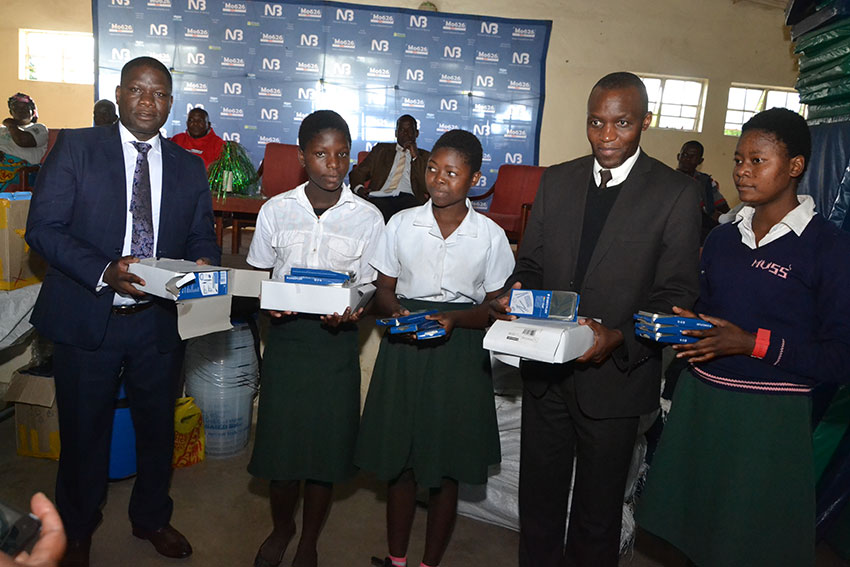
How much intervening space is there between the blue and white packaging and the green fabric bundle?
12.5ft

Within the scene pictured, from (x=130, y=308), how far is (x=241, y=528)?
1.03m

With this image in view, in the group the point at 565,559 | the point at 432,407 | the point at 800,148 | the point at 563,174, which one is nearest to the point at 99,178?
the point at 432,407

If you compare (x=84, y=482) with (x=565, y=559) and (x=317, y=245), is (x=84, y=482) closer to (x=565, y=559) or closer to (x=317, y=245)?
(x=317, y=245)

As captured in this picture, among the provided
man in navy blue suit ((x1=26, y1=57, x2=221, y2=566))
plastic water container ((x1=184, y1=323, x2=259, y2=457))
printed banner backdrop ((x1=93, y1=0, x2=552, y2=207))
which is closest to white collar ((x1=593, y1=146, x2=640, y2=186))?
man in navy blue suit ((x1=26, y1=57, x2=221, y2=566))

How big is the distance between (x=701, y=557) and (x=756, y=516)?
0.68 feet

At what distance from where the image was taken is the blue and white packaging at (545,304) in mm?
1511

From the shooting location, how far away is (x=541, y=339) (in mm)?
1399

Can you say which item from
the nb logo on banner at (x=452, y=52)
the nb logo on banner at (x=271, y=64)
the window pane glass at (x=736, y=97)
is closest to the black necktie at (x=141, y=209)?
the nb logo on banner at (x=271, y=64)

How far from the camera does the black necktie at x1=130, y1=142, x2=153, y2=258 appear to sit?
6.55 feet

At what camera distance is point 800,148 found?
1.66 metres

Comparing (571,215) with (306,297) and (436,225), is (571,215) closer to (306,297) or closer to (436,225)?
(436,225)

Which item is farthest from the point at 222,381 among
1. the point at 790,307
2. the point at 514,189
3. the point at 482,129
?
the point at 482,129

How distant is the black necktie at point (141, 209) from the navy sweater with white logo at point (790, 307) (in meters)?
1.77

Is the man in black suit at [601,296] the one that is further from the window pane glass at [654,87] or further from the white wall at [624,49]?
the window pane glass at [654,87]
